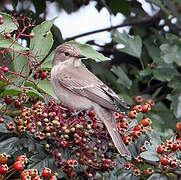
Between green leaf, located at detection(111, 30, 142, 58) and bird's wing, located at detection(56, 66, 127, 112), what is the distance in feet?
3.02

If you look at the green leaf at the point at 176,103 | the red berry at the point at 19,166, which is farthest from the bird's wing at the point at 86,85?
the red berry at the point at 19,166

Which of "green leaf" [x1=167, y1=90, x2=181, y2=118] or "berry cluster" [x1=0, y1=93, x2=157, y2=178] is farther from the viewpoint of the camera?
"green leaf" [x1=167, y1=90, x2=181, y2=118]

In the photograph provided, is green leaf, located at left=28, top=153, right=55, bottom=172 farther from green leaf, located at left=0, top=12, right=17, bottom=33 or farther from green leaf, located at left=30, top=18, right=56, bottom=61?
green leaf, located at left=0, top=12, right=17, bottom=33

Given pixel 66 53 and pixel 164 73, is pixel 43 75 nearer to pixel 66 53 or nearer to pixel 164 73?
pixel 66 53

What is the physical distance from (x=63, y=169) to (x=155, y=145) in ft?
2.21

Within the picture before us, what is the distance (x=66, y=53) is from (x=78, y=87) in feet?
1.33

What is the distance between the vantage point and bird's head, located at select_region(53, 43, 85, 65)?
393 centimetres

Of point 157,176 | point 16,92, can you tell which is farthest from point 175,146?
point 16,92

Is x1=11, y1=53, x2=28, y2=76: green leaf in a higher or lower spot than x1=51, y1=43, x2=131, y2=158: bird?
higher

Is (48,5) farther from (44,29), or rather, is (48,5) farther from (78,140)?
(78,140)

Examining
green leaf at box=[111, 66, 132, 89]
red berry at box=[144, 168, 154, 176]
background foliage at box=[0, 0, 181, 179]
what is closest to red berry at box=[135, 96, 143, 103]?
background foliage at box=[0, 0, 181, 179]

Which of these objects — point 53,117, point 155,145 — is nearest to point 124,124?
point 155,145

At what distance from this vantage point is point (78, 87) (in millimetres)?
3930

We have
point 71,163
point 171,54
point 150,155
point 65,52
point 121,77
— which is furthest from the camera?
point 121,77
